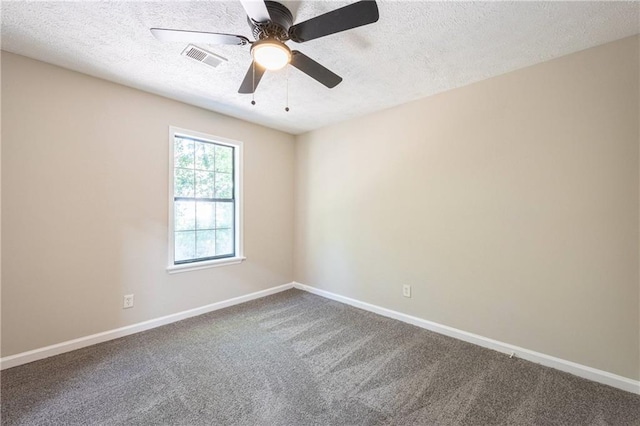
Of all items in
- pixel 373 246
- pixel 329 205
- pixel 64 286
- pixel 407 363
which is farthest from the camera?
pixel 329 205

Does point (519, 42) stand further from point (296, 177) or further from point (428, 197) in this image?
point (296, 177)

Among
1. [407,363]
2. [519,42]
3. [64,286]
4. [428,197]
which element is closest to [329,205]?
[428,197]

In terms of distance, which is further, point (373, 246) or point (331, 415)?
point (373, 246)

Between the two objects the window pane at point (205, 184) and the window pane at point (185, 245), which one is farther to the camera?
the window pane at point (205, 184)

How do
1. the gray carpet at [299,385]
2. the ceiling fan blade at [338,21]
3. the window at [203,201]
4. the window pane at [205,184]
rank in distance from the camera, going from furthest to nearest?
the window pane at [205,184]
the window at [203,201]
the gray carpet at [299,385]
the ceiling fan blade at [338,21]

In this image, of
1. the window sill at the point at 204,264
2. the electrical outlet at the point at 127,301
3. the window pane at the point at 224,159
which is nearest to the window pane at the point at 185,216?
the window sill at the point at 204,264

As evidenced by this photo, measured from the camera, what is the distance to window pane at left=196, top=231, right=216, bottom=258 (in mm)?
3393

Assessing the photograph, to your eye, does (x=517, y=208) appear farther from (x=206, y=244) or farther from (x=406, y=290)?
(x=206, y=244)

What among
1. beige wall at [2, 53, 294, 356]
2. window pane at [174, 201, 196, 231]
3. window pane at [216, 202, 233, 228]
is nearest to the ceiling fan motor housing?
beige wall at [2, 53, 294, 356]

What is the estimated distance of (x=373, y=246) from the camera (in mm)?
3381

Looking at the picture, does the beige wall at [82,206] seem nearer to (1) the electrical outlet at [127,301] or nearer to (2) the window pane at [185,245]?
(1) the electrical outlet at [127,301]

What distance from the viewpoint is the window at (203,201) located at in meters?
3.17

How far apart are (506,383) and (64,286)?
3.63 meters

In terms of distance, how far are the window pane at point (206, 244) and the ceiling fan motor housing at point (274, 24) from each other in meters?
2.46
